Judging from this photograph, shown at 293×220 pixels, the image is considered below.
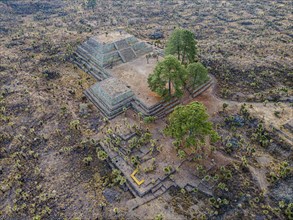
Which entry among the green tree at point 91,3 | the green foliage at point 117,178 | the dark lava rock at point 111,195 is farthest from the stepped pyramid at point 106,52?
the green tree at point 91,3

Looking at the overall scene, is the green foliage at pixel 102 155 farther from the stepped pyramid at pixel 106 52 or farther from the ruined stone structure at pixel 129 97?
the stepped pyramid at pixel 106 52

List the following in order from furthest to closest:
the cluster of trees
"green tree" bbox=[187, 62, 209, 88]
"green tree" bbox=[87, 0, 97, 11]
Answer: "green tree" bbox=[87, 0, 97, 11]
"green tree" bbox=[187, 62, 209, 88]
the cluster of trees

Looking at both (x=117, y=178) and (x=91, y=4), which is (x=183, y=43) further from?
(x=91, y=4)

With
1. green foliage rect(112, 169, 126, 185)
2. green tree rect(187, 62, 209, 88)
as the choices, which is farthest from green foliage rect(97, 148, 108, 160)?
green tree rect(187, 62, 209, 88)

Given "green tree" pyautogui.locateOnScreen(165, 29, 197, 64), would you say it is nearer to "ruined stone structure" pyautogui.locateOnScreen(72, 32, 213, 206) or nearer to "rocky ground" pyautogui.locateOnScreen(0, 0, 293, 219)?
"ruined stone structure" pyautogui.locateOnScreen(72, 32, 213, 206)

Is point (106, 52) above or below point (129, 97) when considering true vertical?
above

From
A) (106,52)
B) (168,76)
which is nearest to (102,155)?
(168,76)
